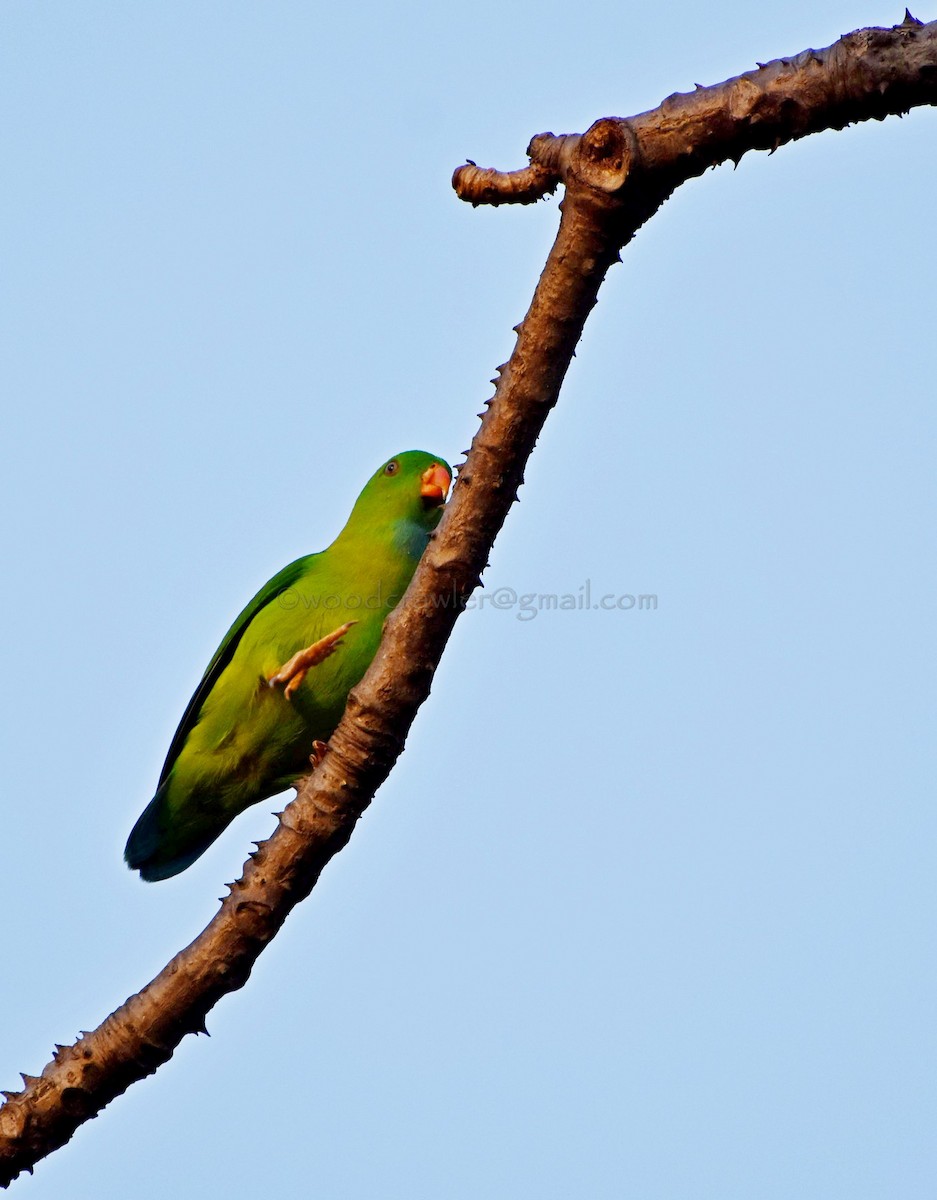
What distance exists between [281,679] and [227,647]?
2.11 ft

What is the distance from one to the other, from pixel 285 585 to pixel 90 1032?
8.42 feet

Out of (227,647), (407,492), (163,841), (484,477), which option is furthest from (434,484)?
(484,477)

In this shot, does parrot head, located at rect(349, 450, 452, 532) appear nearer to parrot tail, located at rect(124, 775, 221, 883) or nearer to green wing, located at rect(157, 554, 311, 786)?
green wing, located at rect(157, 554, 311, 786)

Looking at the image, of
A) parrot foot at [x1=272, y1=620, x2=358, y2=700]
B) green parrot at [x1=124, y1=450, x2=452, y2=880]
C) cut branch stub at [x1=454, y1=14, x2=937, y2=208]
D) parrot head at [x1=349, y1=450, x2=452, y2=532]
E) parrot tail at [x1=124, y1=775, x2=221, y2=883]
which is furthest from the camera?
parrot head at [x1=349, y1=450, x2=452, y2=532]

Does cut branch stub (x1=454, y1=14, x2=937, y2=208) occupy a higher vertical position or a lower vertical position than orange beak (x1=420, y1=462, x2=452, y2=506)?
lower

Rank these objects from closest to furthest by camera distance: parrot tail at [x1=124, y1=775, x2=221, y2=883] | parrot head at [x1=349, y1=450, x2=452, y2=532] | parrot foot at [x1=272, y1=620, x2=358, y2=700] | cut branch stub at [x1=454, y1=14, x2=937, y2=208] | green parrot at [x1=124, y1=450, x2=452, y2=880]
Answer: cut branch stub at [x1=454, y1=14, x2=937, y2=208]
parrot foot at [x1=272, y1=620, x2=358, y2=700]
green parrot at [x1=124, y1=450, x2=452, y2=880]
parrot tail at [x1=124, y1=775, x2=221, y2=883]
parrot head at [x1=349, y1=450, x2=452, y2=532]

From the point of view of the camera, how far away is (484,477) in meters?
2.90

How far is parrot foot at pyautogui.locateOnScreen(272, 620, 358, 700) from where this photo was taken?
4680 mm

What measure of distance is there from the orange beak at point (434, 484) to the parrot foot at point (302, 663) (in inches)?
34.7

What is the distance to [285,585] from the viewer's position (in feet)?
17.8

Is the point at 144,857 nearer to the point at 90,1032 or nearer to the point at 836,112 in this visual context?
the point at 90,1032

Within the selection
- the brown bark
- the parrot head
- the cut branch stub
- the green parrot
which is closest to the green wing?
the green parrot

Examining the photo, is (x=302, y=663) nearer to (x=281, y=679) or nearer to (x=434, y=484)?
(x=281, y=679)

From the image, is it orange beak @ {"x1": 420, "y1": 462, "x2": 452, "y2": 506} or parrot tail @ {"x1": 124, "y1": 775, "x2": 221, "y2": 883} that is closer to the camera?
parrot tail @ {"x1": 124, "y1": 775, "x2": 221, "y2": 883}
